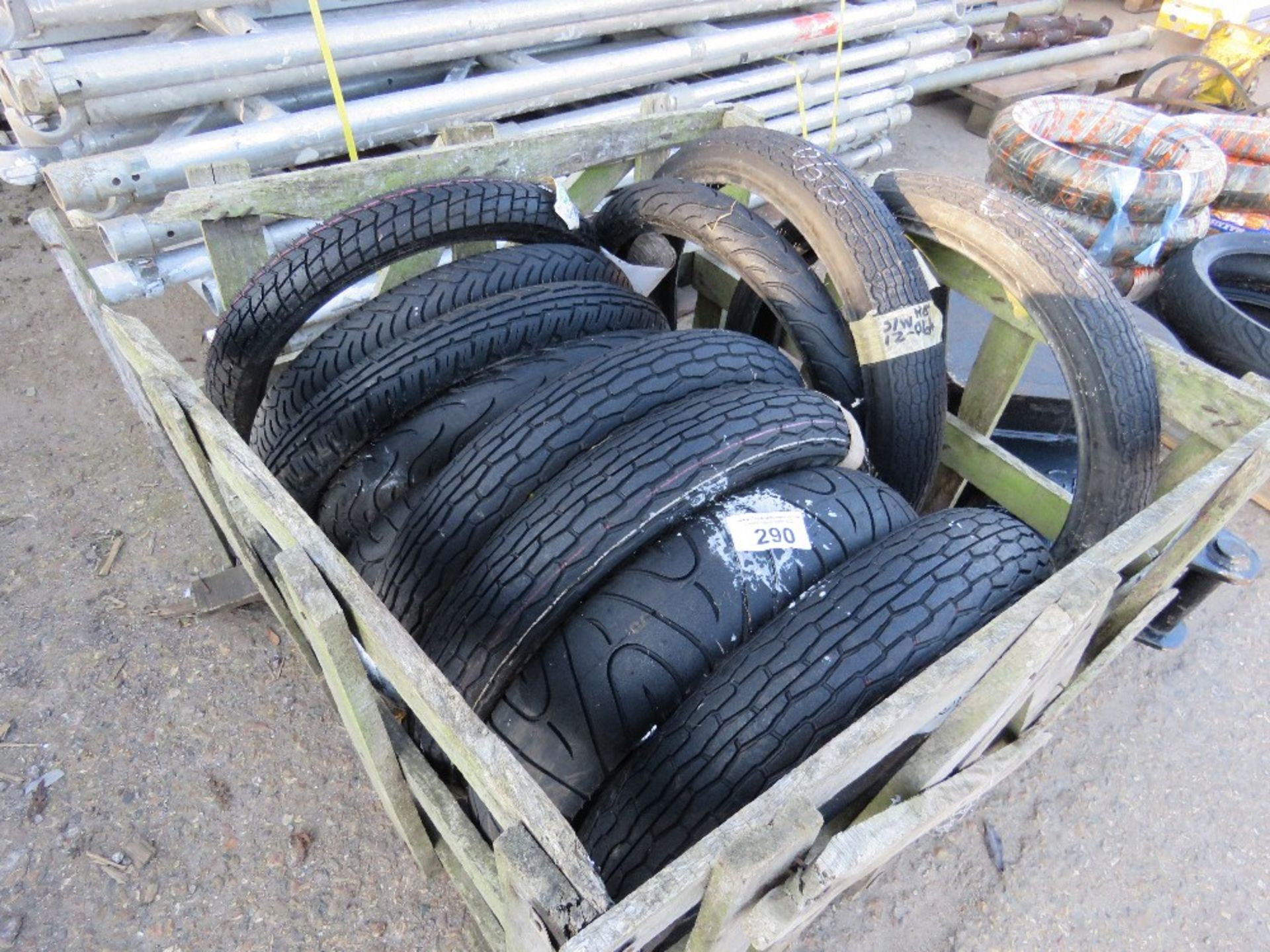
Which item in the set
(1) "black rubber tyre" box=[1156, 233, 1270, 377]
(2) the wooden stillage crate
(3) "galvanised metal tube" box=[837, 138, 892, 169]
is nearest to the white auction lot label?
(2) the wooden stillage crate

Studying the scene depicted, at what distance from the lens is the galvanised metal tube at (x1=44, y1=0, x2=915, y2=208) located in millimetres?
2629

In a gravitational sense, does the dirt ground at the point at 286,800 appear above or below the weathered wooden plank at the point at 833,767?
below

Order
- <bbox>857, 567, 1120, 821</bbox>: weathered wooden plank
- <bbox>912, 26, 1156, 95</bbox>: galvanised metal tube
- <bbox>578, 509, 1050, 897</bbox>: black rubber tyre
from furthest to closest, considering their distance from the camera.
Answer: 1. <bbox>912, 26, 1156, 95</bbox>: galvanised metal tube
2. <bbox>578, 509, 1050, 897</bbox>: black rubber tyre
3. <bbox>857, 567, 1120, 821</bbox>: weathered wooden plank

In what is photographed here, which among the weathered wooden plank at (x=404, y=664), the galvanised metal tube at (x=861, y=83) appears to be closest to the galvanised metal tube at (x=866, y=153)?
the galvanised metal tube at (x=861, y=83)

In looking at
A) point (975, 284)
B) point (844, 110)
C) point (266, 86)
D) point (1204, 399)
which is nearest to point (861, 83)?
point (844, 110)

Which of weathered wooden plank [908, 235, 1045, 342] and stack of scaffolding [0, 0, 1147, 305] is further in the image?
stack of scaffolding [0, 0, 1147, 305]

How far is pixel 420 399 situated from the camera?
193 centimetres

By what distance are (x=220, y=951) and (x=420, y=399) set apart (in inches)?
58.9

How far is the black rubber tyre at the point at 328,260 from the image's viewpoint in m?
1.95

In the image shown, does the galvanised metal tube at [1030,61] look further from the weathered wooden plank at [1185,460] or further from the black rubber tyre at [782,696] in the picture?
the black rubber tyre at [782,696]

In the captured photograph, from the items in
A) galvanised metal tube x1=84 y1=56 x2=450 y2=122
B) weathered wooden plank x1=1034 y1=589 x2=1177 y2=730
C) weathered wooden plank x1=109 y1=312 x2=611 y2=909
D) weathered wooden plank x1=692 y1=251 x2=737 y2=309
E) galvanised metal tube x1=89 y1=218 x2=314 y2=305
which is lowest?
weathered wooden plank x1=1034 y1=589 x2=1177 y2=730

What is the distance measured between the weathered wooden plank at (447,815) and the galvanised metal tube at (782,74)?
263 cm

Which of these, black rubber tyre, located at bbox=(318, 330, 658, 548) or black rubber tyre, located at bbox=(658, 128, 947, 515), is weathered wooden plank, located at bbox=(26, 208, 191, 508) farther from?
black rubber tyre, located at bbox=(658, 128, 947, 515)

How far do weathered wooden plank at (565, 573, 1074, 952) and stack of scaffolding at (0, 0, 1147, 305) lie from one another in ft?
7.85
